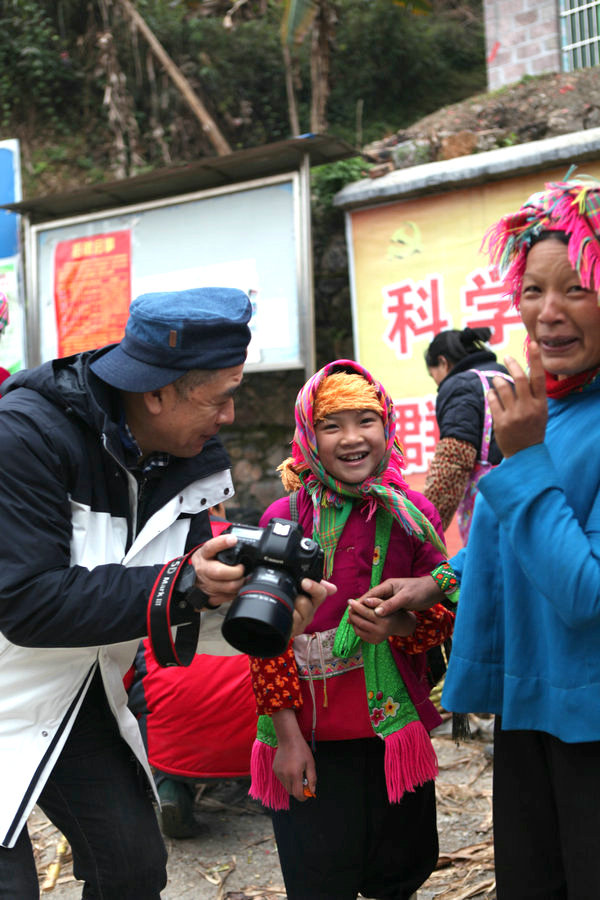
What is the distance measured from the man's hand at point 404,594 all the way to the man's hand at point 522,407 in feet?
2.03

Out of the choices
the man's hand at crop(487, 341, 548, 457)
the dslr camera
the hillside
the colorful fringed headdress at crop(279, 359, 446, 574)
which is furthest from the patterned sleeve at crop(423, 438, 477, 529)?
the hillside

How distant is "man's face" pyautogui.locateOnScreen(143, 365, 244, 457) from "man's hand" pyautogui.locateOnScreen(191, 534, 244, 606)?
13.7 inches

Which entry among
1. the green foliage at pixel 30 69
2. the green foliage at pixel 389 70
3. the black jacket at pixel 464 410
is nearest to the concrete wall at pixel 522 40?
the green foliage at pixel 389 70

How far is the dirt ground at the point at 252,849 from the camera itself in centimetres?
284

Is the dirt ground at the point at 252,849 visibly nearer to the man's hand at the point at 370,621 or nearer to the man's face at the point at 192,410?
the man's hand at the point at 370,621

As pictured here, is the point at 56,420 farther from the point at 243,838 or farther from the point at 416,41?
the point at 416,41

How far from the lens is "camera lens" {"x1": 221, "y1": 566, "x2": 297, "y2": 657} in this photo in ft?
5.16

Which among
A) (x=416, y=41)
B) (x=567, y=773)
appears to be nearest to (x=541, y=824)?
(x=567, y=773)

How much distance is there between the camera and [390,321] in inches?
232

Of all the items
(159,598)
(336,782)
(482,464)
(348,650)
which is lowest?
(336,782)

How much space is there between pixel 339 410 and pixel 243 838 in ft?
6.61

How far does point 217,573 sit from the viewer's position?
1716mm

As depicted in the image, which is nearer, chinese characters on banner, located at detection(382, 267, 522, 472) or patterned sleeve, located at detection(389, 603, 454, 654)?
patterned sleeve, located at detection(389, 603, 454, 654)

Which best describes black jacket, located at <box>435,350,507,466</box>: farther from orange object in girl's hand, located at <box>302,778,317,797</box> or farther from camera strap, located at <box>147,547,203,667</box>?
camera strap, located at <box>147,547,203,667</box>
